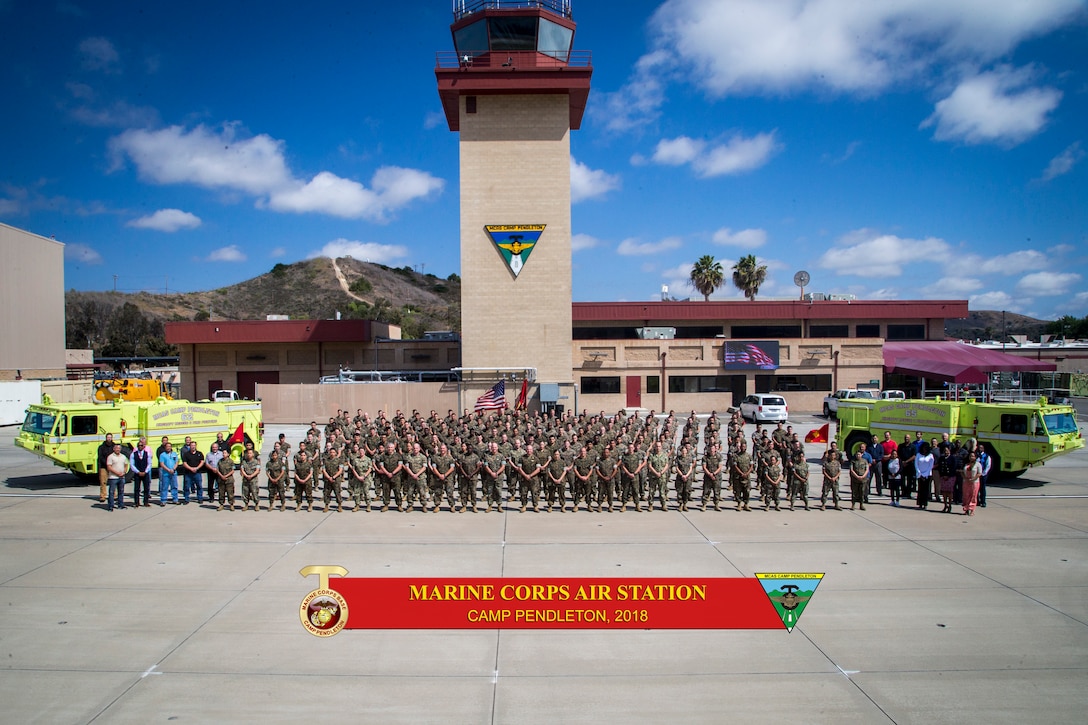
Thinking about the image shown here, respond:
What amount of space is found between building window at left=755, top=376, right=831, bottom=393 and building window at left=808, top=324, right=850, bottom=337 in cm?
501

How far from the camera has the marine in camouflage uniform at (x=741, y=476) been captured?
1465cm

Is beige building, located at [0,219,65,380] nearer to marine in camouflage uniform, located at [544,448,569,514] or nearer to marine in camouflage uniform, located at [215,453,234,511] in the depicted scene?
marine in camouflage uniform, located at [215,453,234,511]

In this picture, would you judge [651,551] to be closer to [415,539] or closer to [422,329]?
[415,539]

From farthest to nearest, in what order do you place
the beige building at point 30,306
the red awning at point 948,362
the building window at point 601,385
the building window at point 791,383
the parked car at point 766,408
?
the beige building at point 30,306 → the building window at point 791,383 → the building window at point 601,385 → the red awning at point 948,362 → the parked car at point 766,408

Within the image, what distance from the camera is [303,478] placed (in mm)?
14391

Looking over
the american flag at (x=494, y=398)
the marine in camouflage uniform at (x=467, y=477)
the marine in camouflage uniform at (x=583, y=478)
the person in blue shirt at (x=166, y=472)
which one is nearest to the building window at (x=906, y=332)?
the american flag at (x=494, y=398)

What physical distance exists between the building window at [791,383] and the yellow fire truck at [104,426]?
97.6 ft

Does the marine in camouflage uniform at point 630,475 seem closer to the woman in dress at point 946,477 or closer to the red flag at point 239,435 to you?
the woman in dress at point 946,477

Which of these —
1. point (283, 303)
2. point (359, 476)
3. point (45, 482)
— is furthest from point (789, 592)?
point (283, 303)

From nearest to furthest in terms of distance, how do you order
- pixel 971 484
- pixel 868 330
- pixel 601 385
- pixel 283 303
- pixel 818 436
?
pixel 971 484 < pixel 818 436 < pixel 601 385 < pixel 868 330 < pixel 283 303

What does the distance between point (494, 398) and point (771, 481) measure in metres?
17.2

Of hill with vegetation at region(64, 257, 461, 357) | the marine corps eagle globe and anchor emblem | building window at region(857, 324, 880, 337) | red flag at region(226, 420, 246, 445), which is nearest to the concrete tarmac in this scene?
the marine corps eagle globe and anchor emblem

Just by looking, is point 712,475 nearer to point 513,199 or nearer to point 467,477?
point 467,477

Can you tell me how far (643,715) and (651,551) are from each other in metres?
5.09
